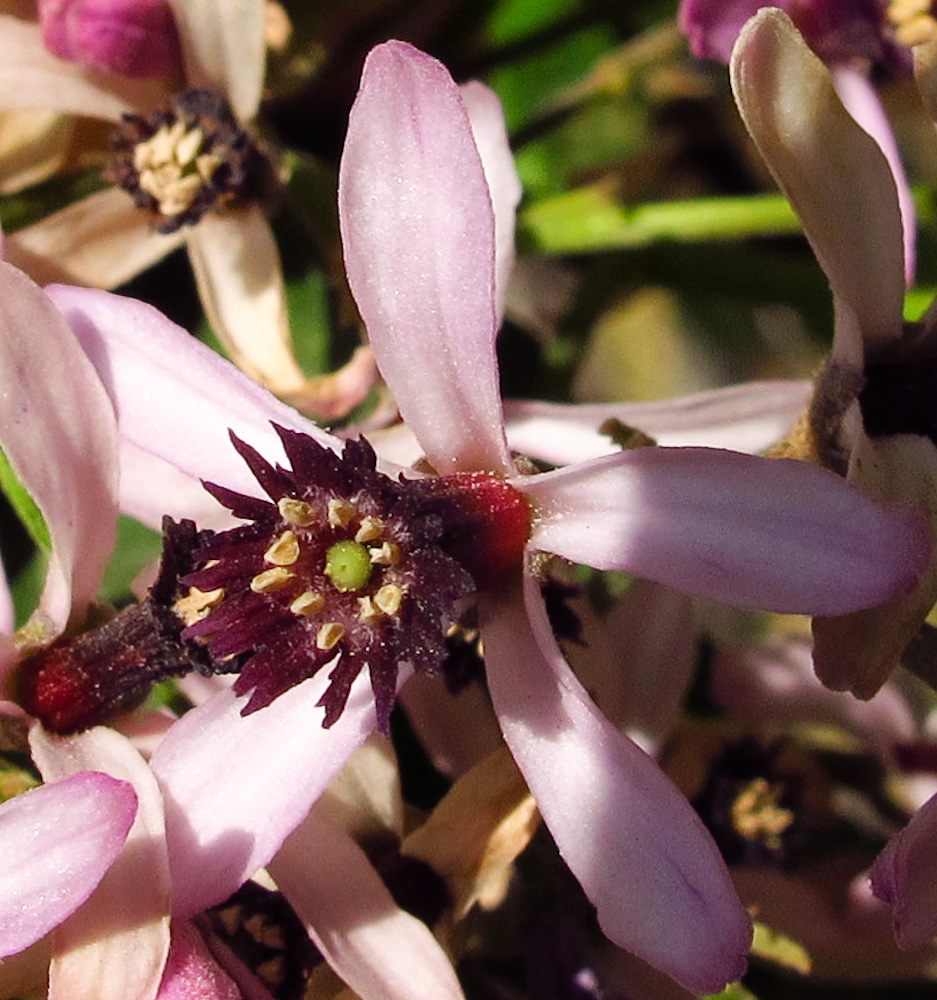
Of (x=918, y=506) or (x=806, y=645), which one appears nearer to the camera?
(x=918, y=506)

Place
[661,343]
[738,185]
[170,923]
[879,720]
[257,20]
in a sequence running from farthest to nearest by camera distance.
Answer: [661,343] → [738,185] → [879,720] → [257,20] → [170,923]

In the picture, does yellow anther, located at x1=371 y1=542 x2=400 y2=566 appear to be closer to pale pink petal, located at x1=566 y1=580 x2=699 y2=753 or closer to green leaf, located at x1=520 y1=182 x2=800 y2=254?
pale pink petal, located at x1=566 y1=580 x2=699 y2=753

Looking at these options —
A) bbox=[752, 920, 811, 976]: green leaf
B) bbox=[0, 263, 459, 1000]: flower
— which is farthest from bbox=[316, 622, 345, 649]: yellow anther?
bbox=[752, 920, 811, 976]: green leaf

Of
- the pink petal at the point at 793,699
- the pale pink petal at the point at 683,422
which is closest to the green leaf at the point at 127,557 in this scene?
the pale pink petal at the point at 683,422

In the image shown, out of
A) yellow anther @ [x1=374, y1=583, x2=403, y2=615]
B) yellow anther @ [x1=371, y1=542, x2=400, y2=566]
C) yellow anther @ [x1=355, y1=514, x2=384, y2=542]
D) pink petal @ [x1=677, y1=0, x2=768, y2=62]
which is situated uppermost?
pink petal @ [x1=677, y1=0, x2=768, y2=62]

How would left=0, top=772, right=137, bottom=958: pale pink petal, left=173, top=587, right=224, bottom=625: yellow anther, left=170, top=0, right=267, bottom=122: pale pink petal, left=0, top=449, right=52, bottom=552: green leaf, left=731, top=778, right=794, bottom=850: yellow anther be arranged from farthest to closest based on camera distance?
left=731, top=778, right=794, bottom=850: yellow anther, left=170, top=0, right=267, bottom=122: pale pink petal, left=0, top=449, right=52, bottom=552: green leaf, left=173, top=587, right=224, bottom=625: yellow anther, left=0, top=772, right=137, bottom=958: pale pink petal

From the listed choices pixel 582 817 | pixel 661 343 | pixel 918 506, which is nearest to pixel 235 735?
pixel 582 817

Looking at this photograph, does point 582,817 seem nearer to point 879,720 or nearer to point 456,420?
point 456,420
